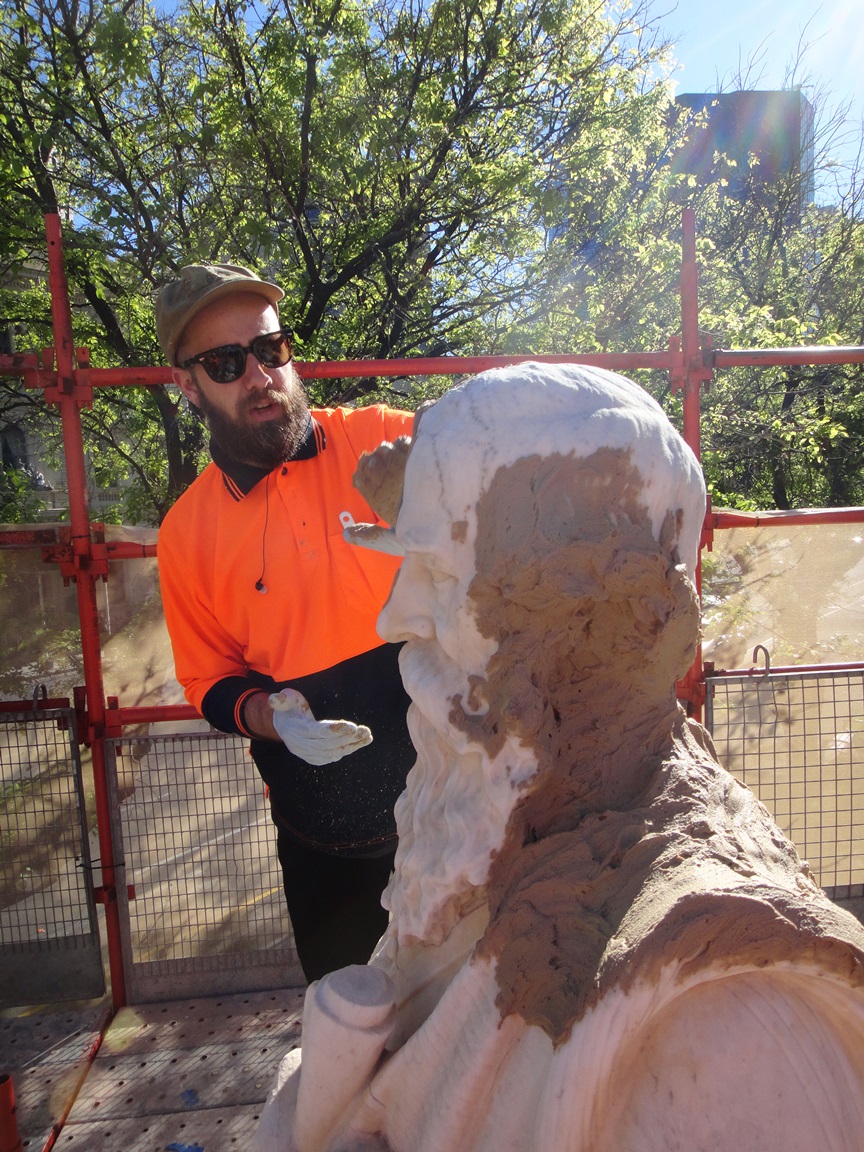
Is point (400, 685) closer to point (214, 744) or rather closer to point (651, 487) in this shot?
point (651, 487)

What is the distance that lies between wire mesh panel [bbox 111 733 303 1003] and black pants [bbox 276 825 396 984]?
103 cm

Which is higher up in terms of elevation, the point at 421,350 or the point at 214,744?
the point at 421,350

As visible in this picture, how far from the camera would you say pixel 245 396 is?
2.22m

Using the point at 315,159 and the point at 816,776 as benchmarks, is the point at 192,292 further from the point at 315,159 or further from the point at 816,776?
the point at 315,159

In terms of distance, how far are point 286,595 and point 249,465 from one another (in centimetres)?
39

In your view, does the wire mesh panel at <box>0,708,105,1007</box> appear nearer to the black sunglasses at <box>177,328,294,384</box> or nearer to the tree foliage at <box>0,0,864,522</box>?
the black sunglasses at <box>177,328,294,384</box>

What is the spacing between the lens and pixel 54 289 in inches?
113

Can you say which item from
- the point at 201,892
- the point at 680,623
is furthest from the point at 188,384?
the point at 201,892

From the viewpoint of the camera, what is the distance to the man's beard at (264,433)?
7.22ft

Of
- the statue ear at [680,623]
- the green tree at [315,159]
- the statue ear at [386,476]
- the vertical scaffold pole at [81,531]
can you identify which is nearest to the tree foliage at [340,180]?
the green tree at [315,159]

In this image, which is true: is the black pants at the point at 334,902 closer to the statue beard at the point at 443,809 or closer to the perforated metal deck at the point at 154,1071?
the perforated metal deck at the point at 154,1071

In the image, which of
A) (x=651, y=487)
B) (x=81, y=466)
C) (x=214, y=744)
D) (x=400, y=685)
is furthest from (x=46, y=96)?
(x=651, y=487)

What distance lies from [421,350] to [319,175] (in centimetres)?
181

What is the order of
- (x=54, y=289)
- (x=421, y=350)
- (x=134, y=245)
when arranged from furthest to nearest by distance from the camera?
(x=421, y=350) → (x=134, y=245) → (x=54, y=289)
